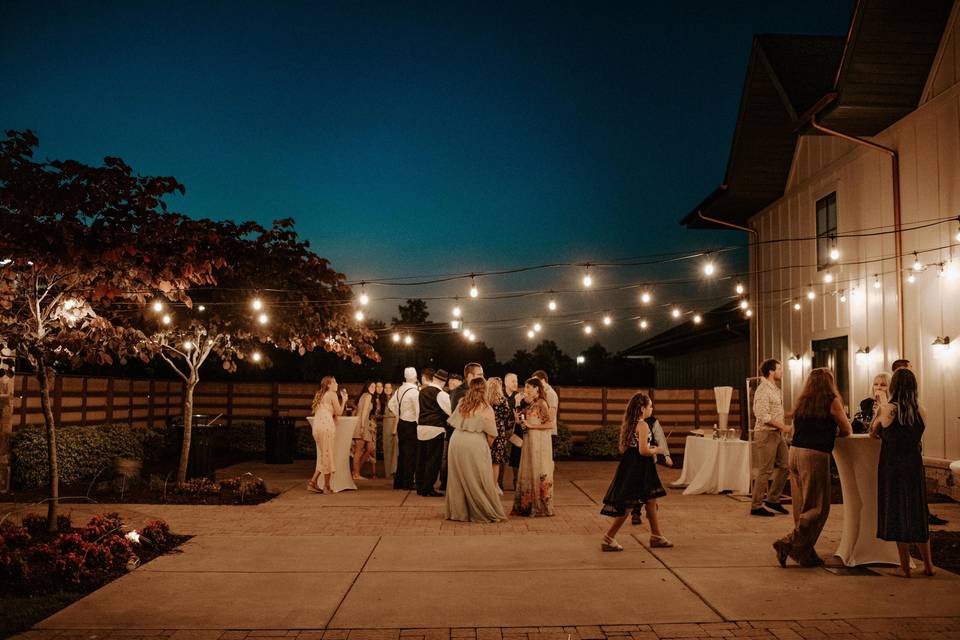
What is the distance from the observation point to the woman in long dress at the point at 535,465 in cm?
967

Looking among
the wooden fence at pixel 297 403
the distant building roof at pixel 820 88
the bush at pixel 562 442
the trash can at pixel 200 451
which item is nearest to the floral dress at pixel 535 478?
the trash can at pixel 200 451

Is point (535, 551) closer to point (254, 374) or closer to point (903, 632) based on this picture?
point (903, 632)

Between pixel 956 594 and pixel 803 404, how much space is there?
1851mm

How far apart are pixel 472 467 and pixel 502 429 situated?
1942 mm

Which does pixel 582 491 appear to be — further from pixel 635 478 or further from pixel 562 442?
pixel 562 442

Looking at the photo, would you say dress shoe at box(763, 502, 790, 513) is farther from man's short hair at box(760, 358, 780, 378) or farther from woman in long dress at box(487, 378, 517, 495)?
woman in long dress at box(487, 378, 517, 495)

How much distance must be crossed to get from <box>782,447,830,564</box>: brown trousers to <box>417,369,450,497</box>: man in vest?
5633 mm

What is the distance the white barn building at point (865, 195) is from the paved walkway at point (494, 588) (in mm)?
3094

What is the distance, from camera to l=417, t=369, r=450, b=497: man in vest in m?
11.4

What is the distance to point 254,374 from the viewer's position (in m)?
28.0

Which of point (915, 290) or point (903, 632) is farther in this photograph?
point (915, 290)

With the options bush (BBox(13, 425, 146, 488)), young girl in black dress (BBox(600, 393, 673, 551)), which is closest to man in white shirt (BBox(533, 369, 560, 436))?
young girl in black dress (BBox(600, 393, 673, 551))

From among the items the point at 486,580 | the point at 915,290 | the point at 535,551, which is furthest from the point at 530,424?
the point at 915,290

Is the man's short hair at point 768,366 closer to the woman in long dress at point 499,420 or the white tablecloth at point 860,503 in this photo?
the white tablecloth at point 860,503
